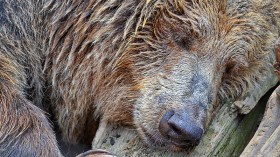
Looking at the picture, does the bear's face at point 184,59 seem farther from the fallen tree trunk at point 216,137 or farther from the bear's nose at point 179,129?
the fallen tree trunk at point 216,137

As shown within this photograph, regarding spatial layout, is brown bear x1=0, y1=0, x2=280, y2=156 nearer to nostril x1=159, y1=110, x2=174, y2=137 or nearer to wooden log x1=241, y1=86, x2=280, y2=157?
nostril x1=159, y1=110, x2=174, y2=137

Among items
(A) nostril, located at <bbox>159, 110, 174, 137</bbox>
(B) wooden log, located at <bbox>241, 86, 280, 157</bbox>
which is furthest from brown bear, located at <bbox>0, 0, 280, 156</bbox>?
(B) wooden log, located at <bbox>241, 86, 280, 157</bbox>

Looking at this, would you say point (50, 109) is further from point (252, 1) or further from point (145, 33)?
point (252, 1)

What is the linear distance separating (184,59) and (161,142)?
682 mm

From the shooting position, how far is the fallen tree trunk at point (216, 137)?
5086 mm

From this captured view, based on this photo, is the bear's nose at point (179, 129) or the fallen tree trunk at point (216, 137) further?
the fallen tree trunk at point (216, 137)

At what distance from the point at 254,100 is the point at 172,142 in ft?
3.81

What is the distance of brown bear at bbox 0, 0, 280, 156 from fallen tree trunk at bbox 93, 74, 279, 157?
107 mm

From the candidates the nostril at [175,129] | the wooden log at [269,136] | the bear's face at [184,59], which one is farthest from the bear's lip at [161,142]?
the wooden log at [269,136]

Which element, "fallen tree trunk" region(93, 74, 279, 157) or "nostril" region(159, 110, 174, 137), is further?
"fallen tree trunk" region(93, 74, 279, 157)

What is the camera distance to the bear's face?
4855mm

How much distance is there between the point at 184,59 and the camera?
4996 millimetres

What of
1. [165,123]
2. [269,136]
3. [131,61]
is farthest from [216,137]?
[131,61]

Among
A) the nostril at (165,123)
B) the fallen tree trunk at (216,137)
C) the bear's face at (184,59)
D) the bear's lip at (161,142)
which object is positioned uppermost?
the bear's face at (184,59)
